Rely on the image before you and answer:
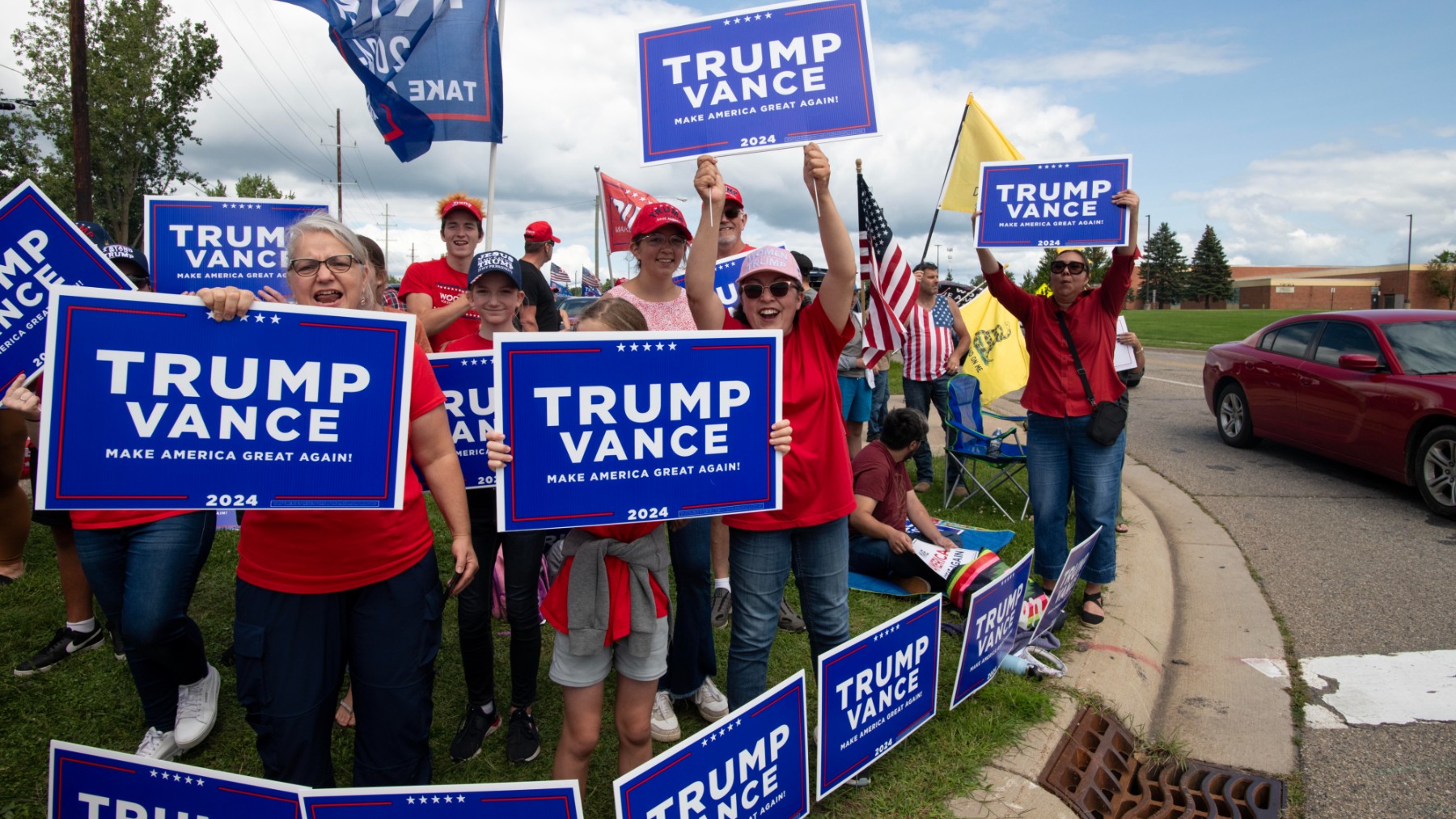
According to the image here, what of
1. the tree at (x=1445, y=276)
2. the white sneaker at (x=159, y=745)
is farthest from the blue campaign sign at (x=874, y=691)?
the tree at (x=1445, y=276)

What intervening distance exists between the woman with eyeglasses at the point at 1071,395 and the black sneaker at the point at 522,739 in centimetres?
273

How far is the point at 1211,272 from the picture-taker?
90500mm

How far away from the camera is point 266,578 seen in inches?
79.0

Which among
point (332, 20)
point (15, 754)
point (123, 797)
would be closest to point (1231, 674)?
point (123, 797)

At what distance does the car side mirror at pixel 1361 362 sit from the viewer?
680 centimetres

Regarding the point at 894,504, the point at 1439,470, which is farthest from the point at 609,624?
the point at 1439,470

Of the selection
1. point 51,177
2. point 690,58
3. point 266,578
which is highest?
point 51,177

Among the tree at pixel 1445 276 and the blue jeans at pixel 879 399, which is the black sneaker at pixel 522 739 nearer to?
the blue jeans at pixel 879 399

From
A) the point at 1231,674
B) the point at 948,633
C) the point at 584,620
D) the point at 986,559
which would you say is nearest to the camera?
the point at 584,620

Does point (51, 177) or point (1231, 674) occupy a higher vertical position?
point (51, 177)

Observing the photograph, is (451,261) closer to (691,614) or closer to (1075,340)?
(691,614)

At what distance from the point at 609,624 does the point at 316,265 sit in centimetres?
127

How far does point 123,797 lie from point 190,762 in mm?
1179

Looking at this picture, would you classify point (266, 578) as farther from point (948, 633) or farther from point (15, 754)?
point (948, 633)
